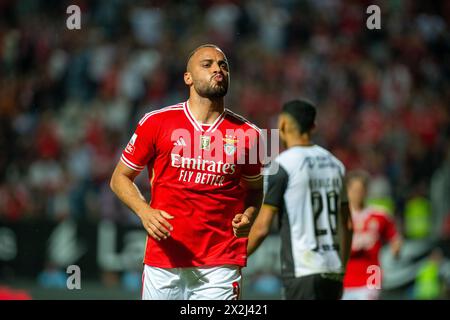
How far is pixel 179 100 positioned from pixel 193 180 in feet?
34.5

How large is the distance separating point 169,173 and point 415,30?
42.7ft

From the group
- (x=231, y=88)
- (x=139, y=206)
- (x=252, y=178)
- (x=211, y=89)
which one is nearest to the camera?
(x=139, y=206)

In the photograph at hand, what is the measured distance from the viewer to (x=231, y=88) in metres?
17.6

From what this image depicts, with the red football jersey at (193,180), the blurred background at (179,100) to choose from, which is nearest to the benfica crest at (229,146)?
the red football jersey at (193,180)

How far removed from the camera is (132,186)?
6.80 m

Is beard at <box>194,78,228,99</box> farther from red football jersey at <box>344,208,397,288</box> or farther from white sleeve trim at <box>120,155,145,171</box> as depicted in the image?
red football jersey at <box>344,208,397,288</box>

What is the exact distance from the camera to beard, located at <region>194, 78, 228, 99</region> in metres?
6.76

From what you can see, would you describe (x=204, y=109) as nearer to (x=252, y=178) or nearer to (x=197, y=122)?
(x=197, y=122)

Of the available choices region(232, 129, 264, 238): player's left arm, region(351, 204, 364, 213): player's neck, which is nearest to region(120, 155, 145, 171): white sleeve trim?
region(232, 129, 264, 238): player's left arm

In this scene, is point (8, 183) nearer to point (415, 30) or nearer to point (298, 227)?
point (415, 30)

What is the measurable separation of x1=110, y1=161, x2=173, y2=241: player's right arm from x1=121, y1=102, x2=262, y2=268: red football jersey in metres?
0.09

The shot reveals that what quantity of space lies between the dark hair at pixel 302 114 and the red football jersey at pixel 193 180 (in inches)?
45.5

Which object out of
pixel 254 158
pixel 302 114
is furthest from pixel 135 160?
pixel 302 114
